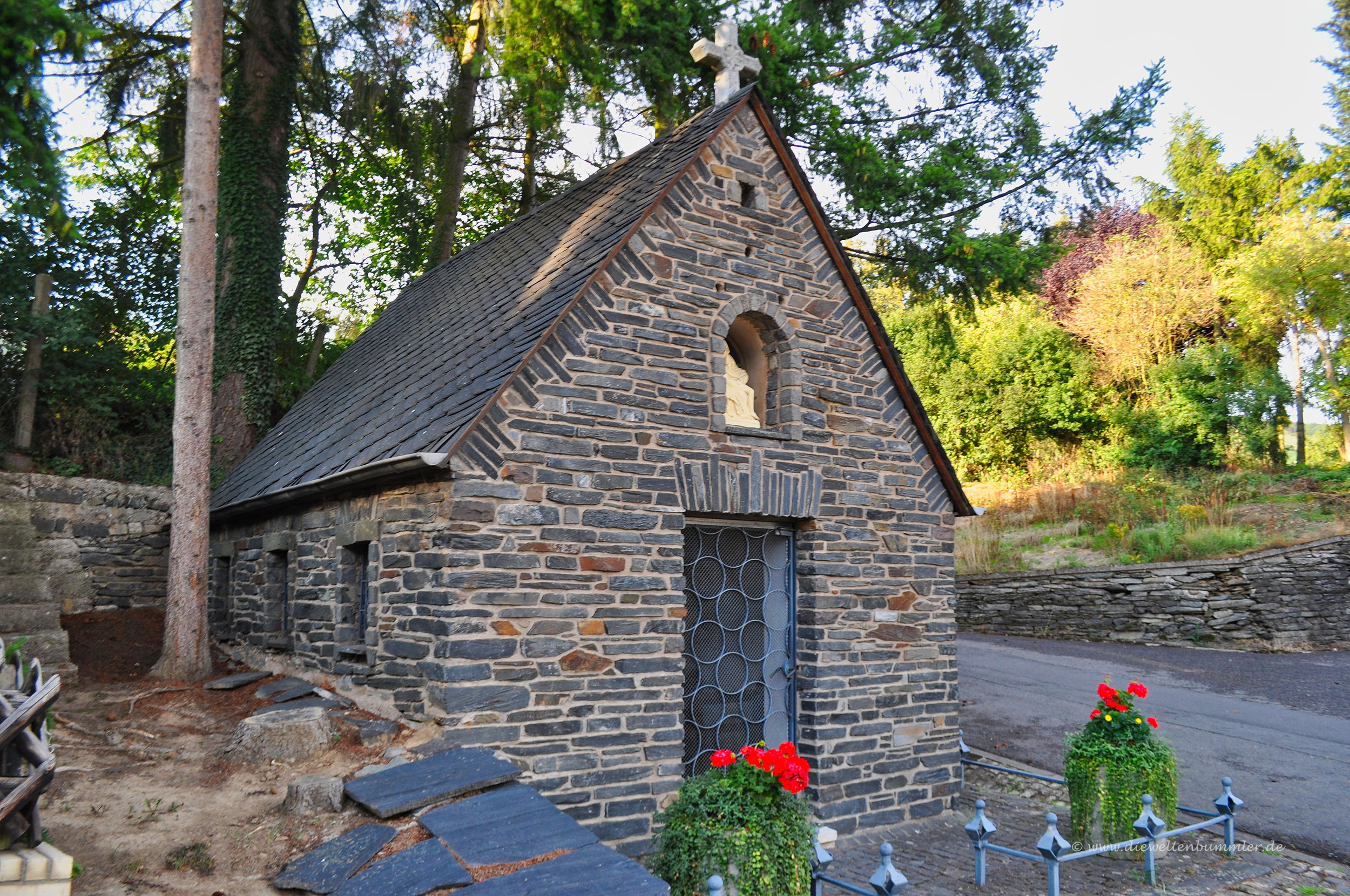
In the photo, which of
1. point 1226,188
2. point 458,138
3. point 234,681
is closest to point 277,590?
point 234,681

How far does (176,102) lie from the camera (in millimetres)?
15609

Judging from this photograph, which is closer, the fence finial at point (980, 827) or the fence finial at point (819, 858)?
the fence finial at point (819, 858)

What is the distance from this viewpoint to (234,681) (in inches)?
345

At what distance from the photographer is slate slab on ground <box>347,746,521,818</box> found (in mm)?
5105

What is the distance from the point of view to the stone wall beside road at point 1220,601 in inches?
541

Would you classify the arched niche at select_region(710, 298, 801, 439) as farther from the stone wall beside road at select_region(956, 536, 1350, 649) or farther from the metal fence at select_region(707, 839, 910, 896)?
the stone wall beside road at select_region(956, 536, 1350, 649)

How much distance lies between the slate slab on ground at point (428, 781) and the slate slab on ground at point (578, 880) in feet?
3.61

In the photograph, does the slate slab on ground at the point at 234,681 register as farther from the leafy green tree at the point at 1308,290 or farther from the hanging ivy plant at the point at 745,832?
the leafy green tree at the point at 1308,290

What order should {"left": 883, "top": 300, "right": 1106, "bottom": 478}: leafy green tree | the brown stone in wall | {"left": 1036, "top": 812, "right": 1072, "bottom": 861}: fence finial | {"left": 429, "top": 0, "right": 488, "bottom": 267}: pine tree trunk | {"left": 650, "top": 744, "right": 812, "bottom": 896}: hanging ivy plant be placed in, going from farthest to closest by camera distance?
1. {"left": 883, "top": 300, "right": 1106, "bottom": 478}: leafy green tree
2. {"left": 429, "top": 0, "right": 488, "bottom": 267}: pine tree trunk
3. the brown stone in wall
4. {"left": 1036, "top": 812, "right": 1072, "bottom": 861}: fence finial
5. {"left": 650, "top": 744, "right": 812, "bottom": 896}: hanging ivy plant

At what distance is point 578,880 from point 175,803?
293cm

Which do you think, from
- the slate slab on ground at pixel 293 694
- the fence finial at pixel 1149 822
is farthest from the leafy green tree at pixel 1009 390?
the slate slab on ground at pixel 293 694

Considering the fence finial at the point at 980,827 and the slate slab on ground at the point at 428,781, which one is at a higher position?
the slate slab on ground at the point at 428,781

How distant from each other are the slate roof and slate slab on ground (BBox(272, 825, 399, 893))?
2304 mm

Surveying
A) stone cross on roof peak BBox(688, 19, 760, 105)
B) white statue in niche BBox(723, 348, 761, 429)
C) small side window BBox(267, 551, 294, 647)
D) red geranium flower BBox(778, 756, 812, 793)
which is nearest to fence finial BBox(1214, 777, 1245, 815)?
red geranium flower BBox(778, 756, 812, 793)
